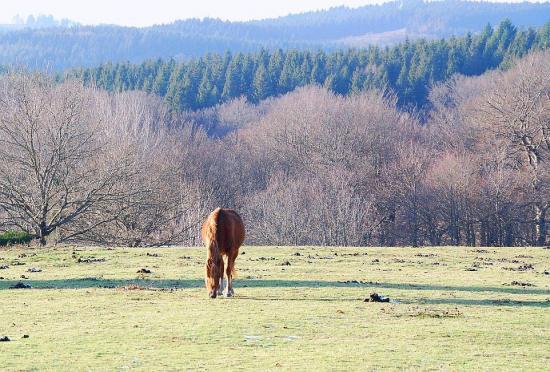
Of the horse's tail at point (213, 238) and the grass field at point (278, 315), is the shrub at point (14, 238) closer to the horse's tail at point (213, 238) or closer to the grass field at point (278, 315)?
the grass field at point (278, 315)

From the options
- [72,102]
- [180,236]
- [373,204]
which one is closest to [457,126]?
[373,204]

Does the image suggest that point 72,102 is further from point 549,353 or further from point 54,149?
point 549,353

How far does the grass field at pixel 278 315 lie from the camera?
13578 mm

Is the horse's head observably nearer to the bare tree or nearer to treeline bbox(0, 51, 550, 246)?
the bare tree

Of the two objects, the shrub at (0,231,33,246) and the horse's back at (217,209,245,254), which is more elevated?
the horse's back at (217,209,245,254)

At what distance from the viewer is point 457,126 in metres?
94.5

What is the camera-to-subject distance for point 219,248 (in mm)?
20688

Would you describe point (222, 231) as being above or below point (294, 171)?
below

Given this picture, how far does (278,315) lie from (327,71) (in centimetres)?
12274

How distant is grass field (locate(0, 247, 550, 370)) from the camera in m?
13.6

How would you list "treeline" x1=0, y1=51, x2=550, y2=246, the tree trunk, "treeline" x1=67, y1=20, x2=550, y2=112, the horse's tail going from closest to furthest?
the horse's tail → "treeline" x1=0, y1=51, x2=550, y2=246 → the tree trunk → "treeline" x1=67, y1=20, x2=550, y2=112

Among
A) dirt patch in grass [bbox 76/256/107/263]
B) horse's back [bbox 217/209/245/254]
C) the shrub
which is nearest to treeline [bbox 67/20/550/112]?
the shrub

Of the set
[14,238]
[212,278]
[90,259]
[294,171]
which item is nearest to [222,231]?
[212,278]

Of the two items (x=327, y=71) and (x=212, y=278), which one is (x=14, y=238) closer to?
(x=212, y=278)
